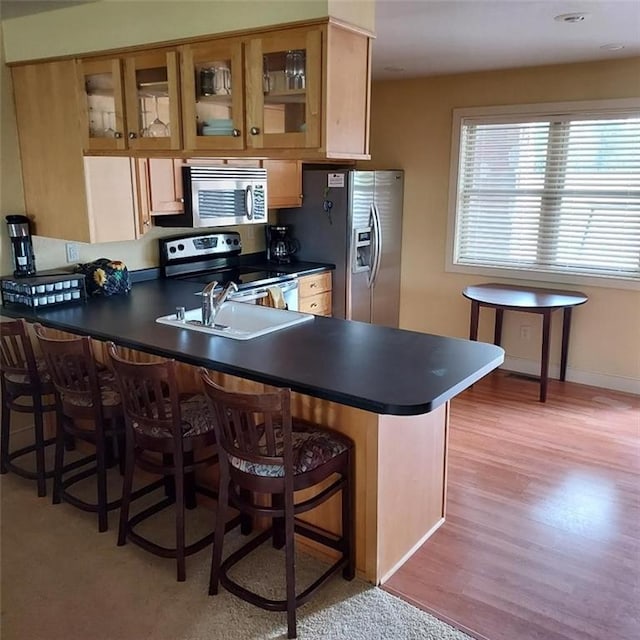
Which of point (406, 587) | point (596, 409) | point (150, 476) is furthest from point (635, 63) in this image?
point (150, 476)

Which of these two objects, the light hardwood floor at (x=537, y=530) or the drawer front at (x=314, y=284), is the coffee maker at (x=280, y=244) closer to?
the drawer front at (x=314, y=284)

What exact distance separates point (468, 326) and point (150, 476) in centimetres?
305

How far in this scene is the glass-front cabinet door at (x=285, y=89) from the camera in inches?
91.7

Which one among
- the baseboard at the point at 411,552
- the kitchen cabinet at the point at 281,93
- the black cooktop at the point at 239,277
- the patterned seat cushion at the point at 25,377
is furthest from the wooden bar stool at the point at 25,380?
the baseboard at the point at 411,552

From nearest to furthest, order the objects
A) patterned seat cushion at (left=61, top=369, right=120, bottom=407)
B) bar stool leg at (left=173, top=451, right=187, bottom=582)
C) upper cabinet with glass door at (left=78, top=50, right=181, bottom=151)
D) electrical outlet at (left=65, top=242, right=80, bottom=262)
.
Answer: bar stool leg at (left=173, top=451, right=187, bottom=582), patterned seat cushion at (left=61, top=369, right=120, bottom=407), upper cabinet with glass door at (left=78, top=50, right=181, bottom=151), electrical outlet at (left=65, top=242, right=80, bottom=262)

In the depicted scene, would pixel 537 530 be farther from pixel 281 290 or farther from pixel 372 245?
pixel 372 245

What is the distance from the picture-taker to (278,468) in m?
2.06

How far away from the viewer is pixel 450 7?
2826 mm

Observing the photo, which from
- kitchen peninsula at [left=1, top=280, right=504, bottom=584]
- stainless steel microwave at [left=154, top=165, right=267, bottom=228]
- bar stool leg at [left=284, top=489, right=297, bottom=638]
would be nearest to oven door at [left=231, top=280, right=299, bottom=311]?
stainless steel microwave at [left=154, top=165, right=267, bottom=228]

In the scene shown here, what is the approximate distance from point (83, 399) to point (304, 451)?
3.74 feet

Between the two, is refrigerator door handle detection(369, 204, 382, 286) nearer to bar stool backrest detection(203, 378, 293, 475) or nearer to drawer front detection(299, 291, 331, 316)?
drawer front detection(299, 291, 331, 316)

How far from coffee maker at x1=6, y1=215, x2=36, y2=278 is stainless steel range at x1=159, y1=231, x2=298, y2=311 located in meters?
0.90

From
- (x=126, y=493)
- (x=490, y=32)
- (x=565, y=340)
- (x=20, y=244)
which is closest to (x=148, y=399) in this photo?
(x=126, y=493)

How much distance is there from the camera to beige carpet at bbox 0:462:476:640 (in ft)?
6.87
